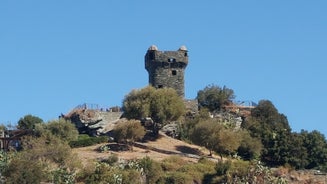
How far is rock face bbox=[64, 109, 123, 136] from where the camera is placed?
103125mm

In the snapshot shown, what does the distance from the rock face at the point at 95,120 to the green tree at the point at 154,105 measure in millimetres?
2912

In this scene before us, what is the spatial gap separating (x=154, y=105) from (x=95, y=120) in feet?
24.3

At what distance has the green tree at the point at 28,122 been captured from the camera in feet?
348

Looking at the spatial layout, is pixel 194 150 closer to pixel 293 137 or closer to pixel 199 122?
pixel 199 122

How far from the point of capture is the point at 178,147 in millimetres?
99125

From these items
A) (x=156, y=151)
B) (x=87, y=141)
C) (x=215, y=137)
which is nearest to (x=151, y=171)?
(x=156, y=151)

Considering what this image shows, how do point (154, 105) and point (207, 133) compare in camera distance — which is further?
point (154, 105)

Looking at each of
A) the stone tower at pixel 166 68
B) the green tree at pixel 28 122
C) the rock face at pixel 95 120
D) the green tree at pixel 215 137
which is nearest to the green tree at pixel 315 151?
the green tree at pixel 215 137

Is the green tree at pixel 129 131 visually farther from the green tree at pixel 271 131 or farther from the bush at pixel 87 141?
the green tree at pixel 271 131

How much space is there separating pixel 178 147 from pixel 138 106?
563 centimetres

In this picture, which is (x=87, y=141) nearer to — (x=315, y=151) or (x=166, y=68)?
(x=166, y=68)

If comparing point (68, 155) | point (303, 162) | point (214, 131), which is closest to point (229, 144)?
point (214, 131)

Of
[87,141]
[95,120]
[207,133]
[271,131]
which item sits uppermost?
[95,120]

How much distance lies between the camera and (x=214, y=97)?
367ft
